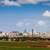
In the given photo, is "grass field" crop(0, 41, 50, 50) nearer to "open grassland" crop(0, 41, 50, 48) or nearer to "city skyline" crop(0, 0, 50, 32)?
"open grassland" crop(0, 41, 50, 48)

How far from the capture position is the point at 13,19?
288 cm

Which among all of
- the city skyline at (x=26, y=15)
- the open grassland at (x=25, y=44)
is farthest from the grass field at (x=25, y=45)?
the city skyline at (x=26, y=15)

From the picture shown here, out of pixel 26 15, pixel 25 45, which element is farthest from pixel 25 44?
pixel 26 15

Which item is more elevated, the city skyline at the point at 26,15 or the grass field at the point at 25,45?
the city skyline at the point at 26,15

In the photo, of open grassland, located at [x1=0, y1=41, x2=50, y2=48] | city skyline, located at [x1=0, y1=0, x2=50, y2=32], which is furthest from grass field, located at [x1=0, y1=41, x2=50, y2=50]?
city skyline, located at [x1=0, y1=0, x2=50, y2=32]

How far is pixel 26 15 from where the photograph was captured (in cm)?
289

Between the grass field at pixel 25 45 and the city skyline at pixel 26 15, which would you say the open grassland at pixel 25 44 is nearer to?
the grass field at pixel 25 45

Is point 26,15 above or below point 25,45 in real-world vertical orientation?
above

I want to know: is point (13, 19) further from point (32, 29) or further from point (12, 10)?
point (32, 29)

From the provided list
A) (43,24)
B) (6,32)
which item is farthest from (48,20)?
(6,32)

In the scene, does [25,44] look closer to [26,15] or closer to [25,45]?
[25,45]

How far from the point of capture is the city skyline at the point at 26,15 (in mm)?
2855

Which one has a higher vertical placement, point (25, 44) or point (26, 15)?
point (26, 15)

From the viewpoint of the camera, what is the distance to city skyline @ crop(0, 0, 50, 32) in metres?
2.86
